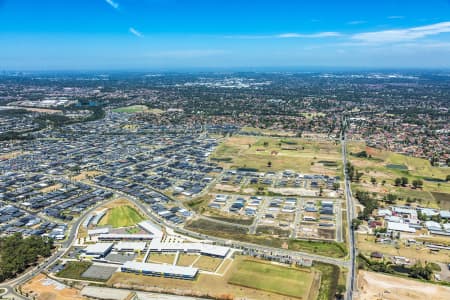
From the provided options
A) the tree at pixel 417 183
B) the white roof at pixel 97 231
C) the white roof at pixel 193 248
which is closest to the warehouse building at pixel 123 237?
the white roof at pixel 97 231

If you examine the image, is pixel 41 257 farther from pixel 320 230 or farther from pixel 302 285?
pixel 320 230

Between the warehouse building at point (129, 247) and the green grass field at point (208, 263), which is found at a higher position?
the warehouse building at point (129, 247)

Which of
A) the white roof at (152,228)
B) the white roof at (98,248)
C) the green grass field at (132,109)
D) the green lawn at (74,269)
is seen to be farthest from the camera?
the green grass field at (132,109)

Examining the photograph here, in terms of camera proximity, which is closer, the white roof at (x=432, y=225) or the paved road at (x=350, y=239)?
the paved road at (x=350, y=239)

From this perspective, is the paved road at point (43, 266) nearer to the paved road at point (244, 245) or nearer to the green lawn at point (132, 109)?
the paved road at point (244, 245)

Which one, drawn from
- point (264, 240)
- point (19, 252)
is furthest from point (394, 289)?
point (19, 252)

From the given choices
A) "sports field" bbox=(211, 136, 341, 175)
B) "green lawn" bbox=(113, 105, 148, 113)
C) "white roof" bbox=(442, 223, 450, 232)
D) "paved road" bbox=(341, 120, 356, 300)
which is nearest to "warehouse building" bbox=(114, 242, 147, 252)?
"paved road" bbox=(341, 120, 356, 300)

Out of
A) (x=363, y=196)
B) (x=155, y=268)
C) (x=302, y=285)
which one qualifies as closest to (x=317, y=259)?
(x=302, y=285)
